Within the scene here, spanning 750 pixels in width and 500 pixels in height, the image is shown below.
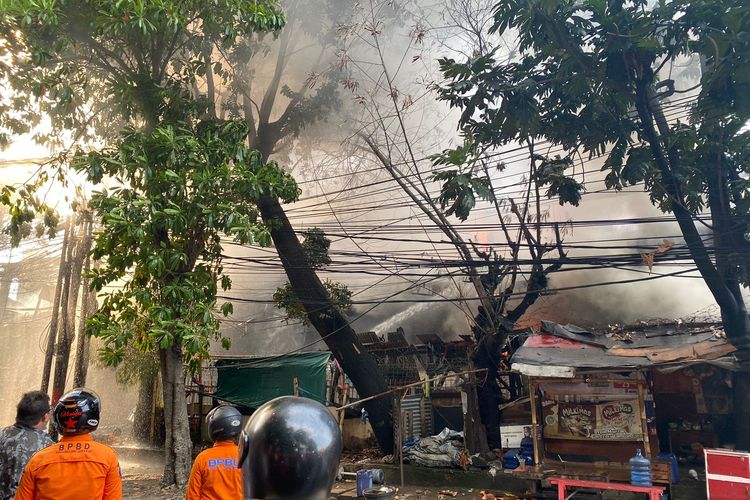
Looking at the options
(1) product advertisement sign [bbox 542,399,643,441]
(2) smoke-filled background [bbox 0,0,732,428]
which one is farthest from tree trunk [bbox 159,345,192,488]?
(1) product advertisement sign [bbox 542,399,643,441]

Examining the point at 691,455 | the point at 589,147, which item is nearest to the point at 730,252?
the point at 589,147

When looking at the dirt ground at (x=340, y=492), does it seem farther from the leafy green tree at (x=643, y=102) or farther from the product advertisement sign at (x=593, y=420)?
the leafy green tree at (x=643, y=102)

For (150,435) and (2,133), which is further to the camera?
(150,435)

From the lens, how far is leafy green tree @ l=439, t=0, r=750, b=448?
7352 mm

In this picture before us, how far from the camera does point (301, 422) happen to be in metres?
1.77

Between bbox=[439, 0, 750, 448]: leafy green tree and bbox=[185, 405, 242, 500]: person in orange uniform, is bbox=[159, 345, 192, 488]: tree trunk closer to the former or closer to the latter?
bbox=[439, 0, 750, 448]: leafy green tree

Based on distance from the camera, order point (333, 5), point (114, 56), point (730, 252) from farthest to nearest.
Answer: point (333, 5) < point (114, 56) < point (730, 252)

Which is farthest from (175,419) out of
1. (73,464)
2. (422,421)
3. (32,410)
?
(73,464)

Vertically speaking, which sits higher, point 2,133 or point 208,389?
point 2,133

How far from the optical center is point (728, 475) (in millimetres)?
7199

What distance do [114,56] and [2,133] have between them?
8.08 feet

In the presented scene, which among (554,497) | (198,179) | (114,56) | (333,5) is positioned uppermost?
(333,5)

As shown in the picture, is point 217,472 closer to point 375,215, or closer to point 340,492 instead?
point 340,492

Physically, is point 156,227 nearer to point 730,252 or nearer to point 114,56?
point 114,56
